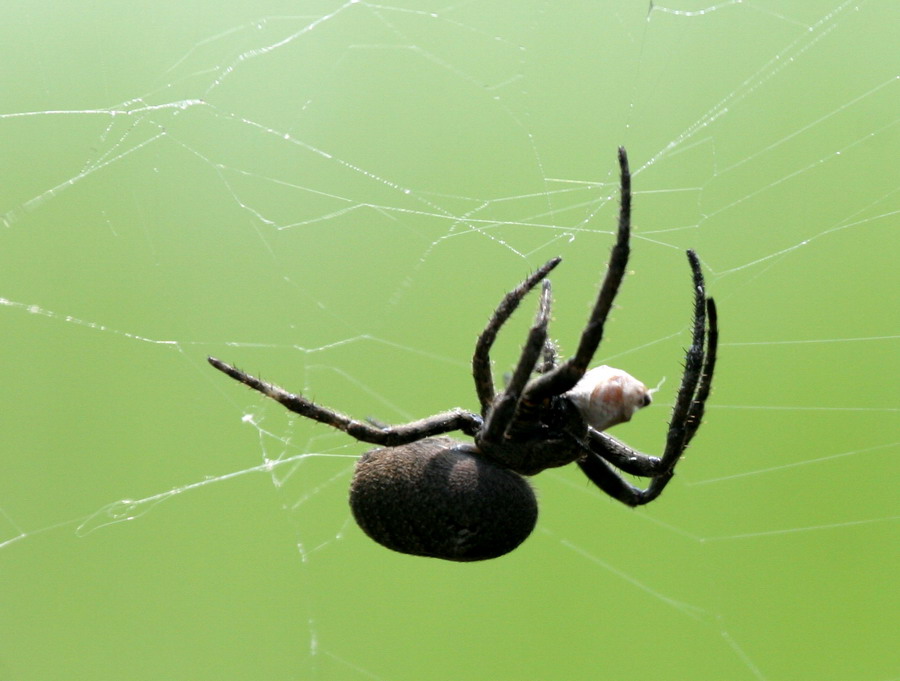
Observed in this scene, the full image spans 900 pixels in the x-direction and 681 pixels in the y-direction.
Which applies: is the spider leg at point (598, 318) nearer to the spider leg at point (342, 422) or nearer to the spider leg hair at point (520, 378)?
the spider leg hair at point (520, 378)

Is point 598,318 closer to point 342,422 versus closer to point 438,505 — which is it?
point 438,505

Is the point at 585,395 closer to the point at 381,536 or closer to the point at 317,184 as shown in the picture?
the point at 381,536

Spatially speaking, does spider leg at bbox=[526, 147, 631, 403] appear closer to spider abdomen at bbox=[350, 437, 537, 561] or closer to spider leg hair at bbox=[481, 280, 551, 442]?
spider leg hair at bbox=[481, 280, 551, 442]

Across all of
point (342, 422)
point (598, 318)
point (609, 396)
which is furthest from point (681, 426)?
point (342, 422)

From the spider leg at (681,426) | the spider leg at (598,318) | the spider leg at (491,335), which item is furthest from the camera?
the spider leg at (681,426)

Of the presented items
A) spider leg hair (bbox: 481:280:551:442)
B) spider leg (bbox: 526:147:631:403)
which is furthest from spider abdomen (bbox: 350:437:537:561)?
spider leg (bbox: 526:147:631:403)

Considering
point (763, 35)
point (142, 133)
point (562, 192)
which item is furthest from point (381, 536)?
point (763, 35)

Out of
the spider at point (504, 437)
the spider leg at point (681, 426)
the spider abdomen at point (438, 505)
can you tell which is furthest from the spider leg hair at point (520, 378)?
the spider leg at point (681, 426)
